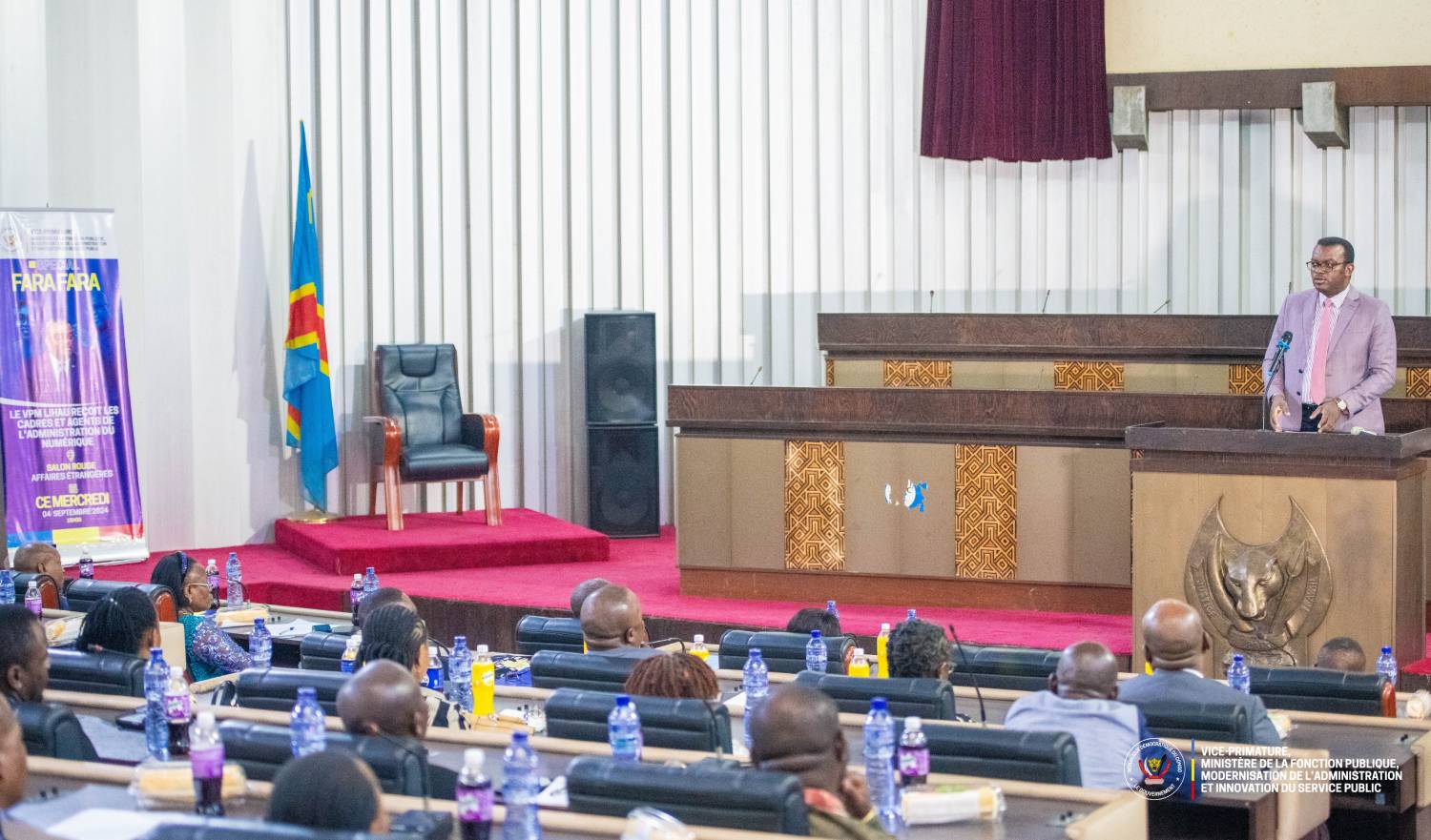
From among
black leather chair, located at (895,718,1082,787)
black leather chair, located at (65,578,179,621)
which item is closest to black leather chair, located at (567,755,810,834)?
black leather chair, located at (895,718,1082,787)

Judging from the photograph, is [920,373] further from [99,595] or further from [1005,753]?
[1005,753]

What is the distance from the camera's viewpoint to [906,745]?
11.7 feet

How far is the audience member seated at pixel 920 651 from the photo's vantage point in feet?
14.0

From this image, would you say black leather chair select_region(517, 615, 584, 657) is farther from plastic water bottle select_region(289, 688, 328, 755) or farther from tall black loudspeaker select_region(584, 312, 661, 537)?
tall black loudspeaker select_region(584, 312, 661, 537)

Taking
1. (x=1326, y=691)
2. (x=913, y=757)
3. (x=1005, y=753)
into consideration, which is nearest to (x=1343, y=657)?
(x=1326, y=691)

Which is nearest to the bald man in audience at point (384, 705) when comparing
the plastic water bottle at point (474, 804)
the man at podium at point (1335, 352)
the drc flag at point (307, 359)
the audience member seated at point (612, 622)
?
the plastic water bottle at point (474, 804)

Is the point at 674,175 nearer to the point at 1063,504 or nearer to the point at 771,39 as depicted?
the point at 771,39

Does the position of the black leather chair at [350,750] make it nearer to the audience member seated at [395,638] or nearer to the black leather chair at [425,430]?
the audience member seated at [395,638]

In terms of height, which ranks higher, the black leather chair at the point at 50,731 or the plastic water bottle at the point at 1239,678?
the black leather chair at the point at 50,731

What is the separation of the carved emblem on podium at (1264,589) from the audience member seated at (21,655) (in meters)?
3.85

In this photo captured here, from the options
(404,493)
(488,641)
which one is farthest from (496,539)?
(404,493)

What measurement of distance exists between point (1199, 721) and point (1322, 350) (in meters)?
3.06

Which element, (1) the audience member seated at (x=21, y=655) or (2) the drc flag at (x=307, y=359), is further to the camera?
(2) the drc flag at (x=307, y=359)

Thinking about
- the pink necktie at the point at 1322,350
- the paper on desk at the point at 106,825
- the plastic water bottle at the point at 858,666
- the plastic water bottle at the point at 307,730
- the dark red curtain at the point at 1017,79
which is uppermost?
the dark red curtain at the point at 1017,79
